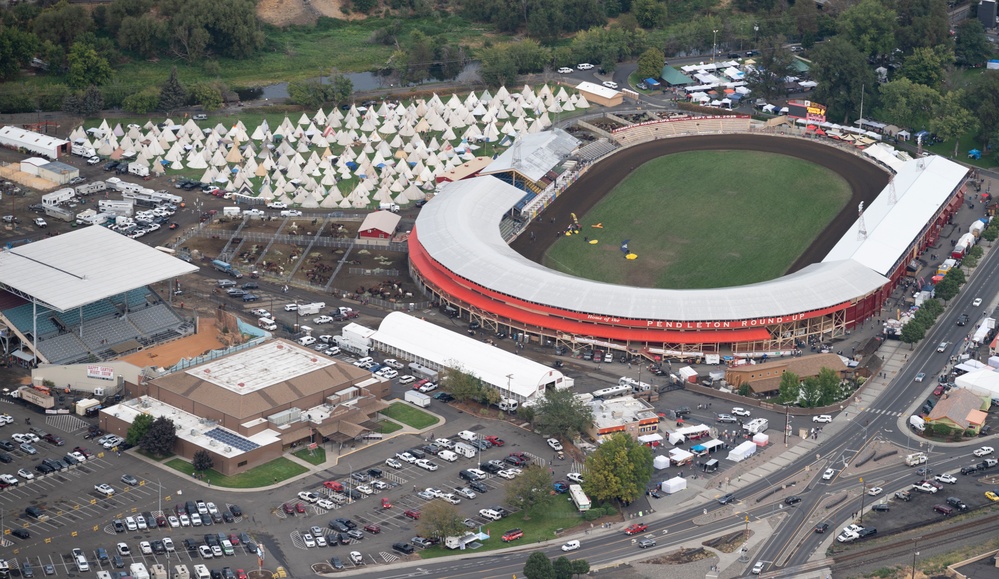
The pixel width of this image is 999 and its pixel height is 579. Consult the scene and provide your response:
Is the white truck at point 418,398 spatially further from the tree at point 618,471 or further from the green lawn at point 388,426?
the tree at point 618,471

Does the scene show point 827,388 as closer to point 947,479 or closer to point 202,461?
point 947,479

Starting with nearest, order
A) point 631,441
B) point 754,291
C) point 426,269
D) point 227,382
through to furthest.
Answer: point 631,441, point 227,382, point 754,291, point 426,269

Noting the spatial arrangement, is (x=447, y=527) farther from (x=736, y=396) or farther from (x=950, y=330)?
(x=950, y=330)

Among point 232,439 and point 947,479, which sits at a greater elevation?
point 232,439

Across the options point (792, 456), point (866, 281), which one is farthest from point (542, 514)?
point (866, 281)

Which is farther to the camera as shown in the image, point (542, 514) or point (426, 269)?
point (426, 269)

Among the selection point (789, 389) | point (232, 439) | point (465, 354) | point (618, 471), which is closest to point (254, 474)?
point (232, 439)
